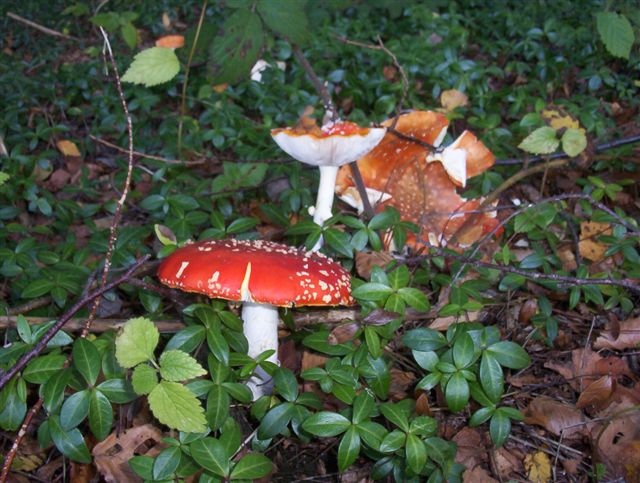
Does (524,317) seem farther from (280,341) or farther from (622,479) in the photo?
(280,341)

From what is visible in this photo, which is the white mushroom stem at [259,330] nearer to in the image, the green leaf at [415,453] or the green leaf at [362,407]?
the green leaf at [362,407]

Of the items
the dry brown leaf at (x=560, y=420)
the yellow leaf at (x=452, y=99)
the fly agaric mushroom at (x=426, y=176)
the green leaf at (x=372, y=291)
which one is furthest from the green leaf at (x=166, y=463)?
the yellow leaf at (x=452, y=99)

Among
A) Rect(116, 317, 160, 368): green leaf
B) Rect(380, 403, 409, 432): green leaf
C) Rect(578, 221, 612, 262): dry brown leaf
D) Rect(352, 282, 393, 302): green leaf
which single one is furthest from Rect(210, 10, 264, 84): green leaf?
Rect(578, 221, 612, 262): dry brown leaf

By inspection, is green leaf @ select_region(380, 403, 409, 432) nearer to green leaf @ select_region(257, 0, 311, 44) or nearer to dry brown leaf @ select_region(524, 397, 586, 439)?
dry brown leaf @ select_region(524, 397, 586, 439)

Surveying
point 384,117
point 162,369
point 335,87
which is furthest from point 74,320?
point 335,87

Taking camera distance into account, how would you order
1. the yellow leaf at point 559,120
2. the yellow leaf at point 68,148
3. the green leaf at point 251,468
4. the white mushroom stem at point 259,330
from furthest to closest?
the yellow leaf at point 68,148
the yellow leaf at point 559,120
the white mushroom stem at point 259,330
the green leaf at point 251,468

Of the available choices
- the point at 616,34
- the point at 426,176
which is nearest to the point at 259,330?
the point at 426,176

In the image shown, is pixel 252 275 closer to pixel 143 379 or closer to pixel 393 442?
pixel 143 379
